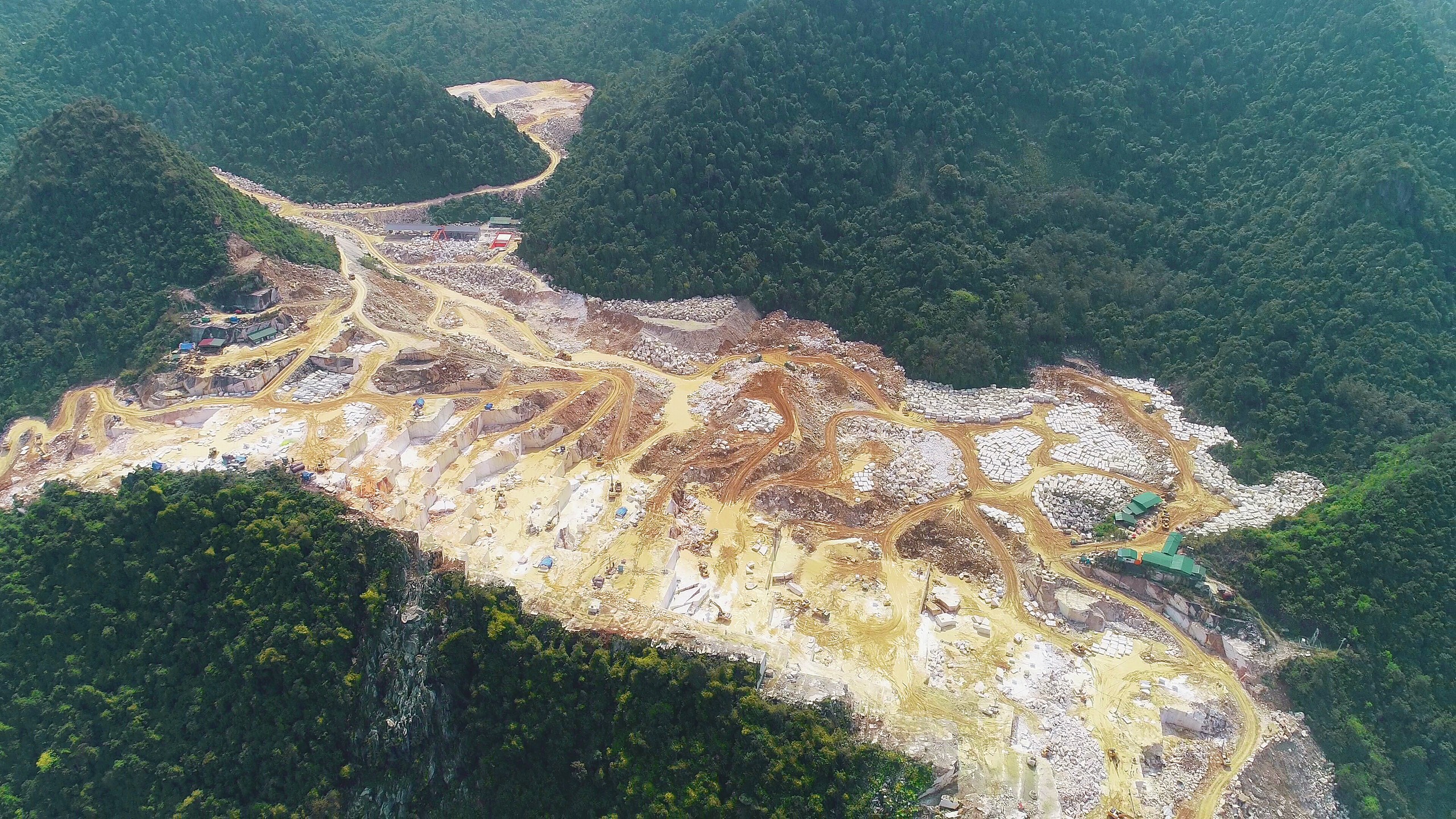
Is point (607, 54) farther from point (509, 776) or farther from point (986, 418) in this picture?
point (509, 776)

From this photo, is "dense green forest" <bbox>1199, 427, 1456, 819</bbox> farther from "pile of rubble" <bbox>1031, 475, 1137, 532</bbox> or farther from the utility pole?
the utility pole

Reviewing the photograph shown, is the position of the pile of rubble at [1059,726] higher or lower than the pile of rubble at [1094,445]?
lower


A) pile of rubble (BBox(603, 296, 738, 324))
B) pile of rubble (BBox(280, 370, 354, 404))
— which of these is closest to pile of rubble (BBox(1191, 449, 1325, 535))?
pile of rubble (BBox(603, 296, 738, 324))

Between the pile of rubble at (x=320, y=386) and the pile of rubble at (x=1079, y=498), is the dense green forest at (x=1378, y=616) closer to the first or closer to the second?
the pile of rubble at (x=1079, y=498)

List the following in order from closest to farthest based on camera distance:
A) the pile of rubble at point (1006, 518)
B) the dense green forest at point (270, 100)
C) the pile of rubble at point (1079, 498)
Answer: the pile of rubble at point (1006, 518)
the pile of rubble at point (1079, 498)
the dense green forest at point (270, 100)

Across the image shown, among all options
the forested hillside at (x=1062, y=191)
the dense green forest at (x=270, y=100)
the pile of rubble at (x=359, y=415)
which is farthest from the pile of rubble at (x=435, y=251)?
the pile of rubble at (x=359, y=415)

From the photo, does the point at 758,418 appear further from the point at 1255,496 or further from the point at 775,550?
the point at 1255,496
